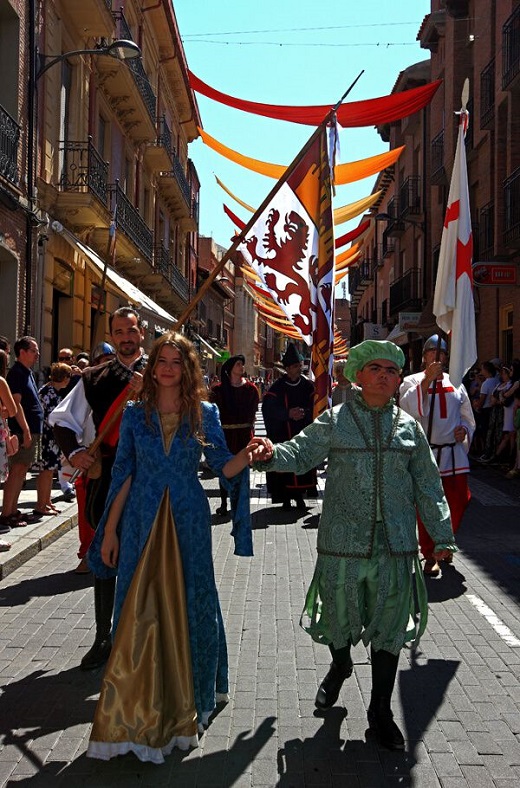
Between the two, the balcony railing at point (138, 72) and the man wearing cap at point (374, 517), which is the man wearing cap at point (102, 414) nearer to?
the man wearing cap at point (374, 517)

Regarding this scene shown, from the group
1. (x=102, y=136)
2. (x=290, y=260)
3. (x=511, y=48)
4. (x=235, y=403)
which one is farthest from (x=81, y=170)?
(x=290, y=260)

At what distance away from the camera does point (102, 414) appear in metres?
4.84

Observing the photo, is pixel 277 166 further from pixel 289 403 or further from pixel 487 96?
pixel 487 96

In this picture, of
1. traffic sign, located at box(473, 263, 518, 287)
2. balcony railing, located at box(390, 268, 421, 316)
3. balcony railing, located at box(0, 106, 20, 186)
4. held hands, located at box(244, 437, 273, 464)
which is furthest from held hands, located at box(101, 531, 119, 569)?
balcony railing, located at box(390, 268, 421, 316)

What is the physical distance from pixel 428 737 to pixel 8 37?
13.6 m

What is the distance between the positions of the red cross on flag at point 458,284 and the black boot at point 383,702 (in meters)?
3.25

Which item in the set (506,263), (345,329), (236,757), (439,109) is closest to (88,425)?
(236,757)

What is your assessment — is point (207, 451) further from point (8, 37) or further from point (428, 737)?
point (8, 37)

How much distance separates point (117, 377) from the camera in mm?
4816

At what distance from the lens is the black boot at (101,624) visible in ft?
14.8

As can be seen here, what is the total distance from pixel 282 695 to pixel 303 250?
3.47 metres

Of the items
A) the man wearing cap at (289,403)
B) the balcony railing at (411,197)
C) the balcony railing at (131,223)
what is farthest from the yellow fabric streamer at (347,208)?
the balcony railing at (411,197)

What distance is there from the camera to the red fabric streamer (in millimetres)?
10703

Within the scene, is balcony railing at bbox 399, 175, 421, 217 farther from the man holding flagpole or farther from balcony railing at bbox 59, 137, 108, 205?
the man holding flagpole
